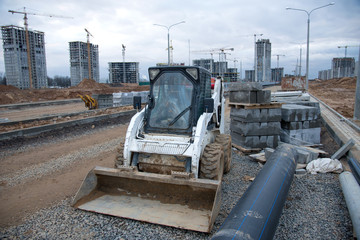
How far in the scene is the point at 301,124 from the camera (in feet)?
28.3

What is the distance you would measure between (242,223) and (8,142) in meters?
9.14

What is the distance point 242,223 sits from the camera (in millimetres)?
3207

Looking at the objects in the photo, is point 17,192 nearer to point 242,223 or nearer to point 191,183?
point 191,183

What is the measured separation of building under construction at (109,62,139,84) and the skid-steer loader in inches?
2516

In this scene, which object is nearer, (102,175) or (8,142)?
(102,175)

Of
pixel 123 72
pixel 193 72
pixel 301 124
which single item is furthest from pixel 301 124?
pixel 123 72

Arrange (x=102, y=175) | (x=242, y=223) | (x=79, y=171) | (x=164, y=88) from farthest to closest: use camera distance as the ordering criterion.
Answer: (x=79, y=171), (x=164, y=88), (x=102, y=175), (x=242, y=223)

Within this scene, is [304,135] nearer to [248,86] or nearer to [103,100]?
[248,86]

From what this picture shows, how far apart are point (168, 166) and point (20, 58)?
48637mm

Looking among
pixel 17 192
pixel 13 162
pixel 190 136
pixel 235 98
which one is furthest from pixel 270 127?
pixel 13 162

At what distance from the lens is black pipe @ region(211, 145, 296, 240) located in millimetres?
3096

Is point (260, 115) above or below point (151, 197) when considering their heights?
above

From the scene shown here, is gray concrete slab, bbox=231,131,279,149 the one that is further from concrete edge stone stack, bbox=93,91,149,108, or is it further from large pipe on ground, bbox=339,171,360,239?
concrete edge stone stack, bbox=93,91,149,108

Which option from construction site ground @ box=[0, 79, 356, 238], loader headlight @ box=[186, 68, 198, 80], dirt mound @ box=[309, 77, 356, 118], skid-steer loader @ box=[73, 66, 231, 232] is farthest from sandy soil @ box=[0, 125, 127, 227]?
dirt mound @ box=[309, 77, 356, 118]
